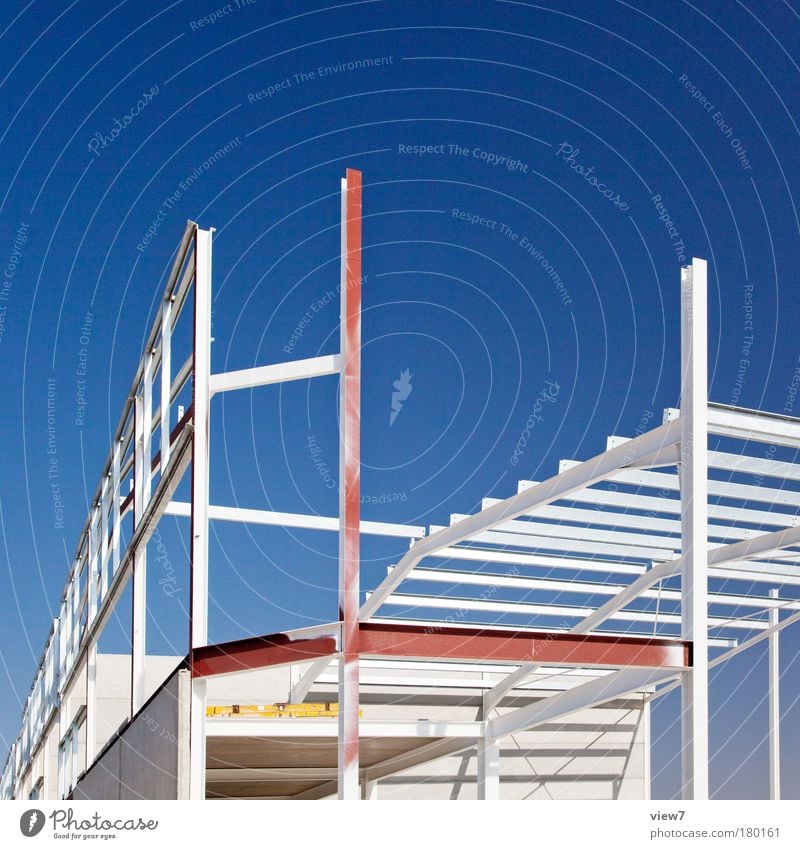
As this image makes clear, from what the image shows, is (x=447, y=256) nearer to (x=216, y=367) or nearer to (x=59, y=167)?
(x=216, y=367)

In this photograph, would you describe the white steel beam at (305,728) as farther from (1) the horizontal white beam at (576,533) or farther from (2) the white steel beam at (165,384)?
(2) the white steel beam at (165,384)

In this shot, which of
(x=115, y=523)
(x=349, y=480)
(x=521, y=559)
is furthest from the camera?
(x=521, y=559)

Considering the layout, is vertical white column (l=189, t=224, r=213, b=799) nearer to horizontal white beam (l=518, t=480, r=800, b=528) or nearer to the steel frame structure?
the steel frame structure

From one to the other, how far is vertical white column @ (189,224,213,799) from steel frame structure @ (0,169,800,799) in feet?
0.05

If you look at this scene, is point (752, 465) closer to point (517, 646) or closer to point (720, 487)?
point (720, 487)

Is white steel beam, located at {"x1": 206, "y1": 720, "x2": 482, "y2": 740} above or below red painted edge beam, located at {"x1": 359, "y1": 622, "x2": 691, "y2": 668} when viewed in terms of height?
below

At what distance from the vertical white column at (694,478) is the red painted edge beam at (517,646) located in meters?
0.20

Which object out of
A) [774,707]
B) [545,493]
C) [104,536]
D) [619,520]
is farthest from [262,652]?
[774,707]

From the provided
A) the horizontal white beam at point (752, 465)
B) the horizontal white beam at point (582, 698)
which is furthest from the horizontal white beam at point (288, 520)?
the horizontal white beam at point (752, 465)

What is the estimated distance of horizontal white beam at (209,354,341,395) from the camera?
35.0 feet

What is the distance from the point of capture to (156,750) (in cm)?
1070

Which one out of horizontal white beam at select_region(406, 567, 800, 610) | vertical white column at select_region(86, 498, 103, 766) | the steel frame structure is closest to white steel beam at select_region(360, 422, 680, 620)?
the steel frame structure

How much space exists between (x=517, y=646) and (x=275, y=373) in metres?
3.21

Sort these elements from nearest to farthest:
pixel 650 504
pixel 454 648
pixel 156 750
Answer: pixel 454 648 < pixel 156 750 < pixel 650 504
